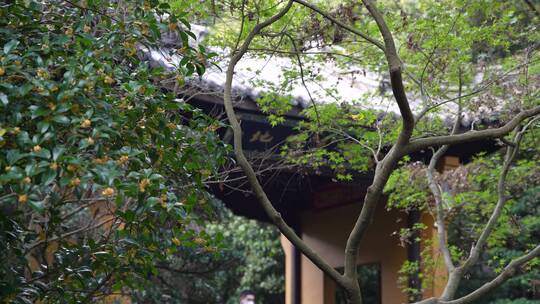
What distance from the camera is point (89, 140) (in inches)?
89.3

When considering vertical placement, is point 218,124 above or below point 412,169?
below

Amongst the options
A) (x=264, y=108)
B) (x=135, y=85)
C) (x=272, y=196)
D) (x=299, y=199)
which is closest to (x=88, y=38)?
(x=135, y=85)

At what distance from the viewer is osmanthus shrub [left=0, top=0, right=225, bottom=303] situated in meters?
2.25

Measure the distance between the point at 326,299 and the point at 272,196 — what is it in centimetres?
135

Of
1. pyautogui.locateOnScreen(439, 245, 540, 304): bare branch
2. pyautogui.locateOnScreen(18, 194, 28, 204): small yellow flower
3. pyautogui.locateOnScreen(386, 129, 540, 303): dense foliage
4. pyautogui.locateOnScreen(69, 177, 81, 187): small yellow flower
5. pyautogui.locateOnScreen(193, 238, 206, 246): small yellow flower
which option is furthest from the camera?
pyautogui.locateOnScreen(386, 129, 540, 303): dense foliage

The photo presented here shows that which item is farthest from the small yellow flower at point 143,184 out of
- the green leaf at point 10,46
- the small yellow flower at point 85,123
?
the green leaf at point 10,46

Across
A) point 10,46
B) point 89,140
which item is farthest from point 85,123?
point 10,46

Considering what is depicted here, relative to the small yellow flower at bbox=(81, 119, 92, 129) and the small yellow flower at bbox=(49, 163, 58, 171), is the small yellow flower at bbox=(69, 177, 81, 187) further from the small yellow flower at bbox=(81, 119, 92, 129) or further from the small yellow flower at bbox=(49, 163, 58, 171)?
the small yellow flower at bbox=(81, 119, 92, 129)

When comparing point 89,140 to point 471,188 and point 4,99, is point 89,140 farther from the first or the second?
point 471,188

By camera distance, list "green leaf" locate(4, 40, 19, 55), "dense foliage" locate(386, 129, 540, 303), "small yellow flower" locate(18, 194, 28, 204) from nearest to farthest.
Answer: "small yellow flower" locate(18, 194, 28, 204)
"green leaf" locate(4, 40, 19, 55)
"dense foliage" locate(386, 129, 540, 303)

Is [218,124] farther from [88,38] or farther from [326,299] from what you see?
[326,299]

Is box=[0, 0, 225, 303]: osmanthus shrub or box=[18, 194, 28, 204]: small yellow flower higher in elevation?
box=[0, 0, 225, 303]: osmanthus shrub

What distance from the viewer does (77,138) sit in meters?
2.35

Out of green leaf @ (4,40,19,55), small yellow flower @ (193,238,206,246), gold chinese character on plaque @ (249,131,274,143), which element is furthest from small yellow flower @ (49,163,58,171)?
gold chinese character on plaque @ (249,131,274,143)
